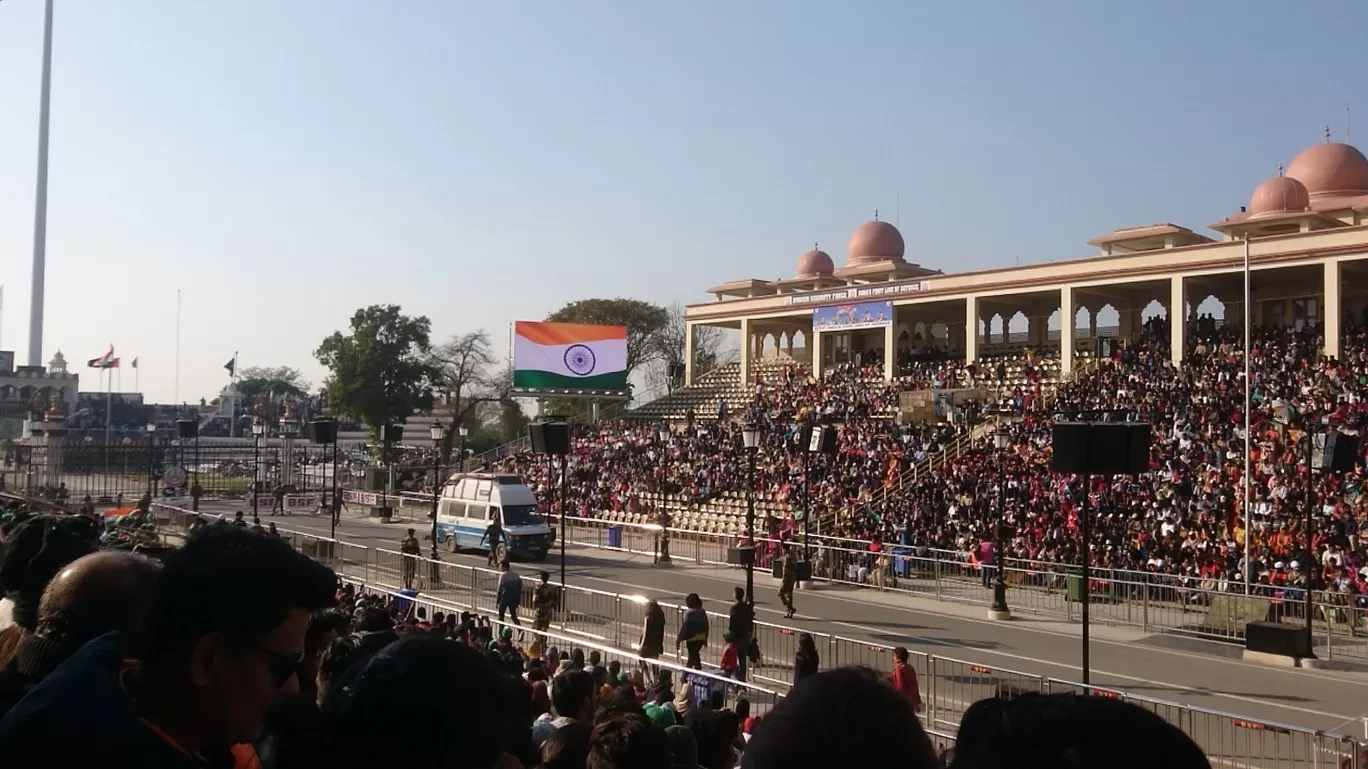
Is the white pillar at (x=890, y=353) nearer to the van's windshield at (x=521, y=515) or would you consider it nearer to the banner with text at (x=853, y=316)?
the banner with text at (x=853, y=316)

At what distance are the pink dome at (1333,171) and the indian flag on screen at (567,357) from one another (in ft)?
106

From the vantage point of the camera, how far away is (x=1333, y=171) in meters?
43.7

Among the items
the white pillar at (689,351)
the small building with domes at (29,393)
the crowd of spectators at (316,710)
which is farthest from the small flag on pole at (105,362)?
the crowd of spectators at (316,710)

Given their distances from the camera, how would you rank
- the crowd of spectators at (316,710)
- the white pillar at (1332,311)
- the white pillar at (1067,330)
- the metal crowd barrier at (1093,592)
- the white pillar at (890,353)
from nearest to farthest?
the crowd of spectators at (316,710) → the metal crowd barrier at (1093,592) → the white pillar at (1332,311) → the white pillar at (1067,330) → the white pillar at (890,353)

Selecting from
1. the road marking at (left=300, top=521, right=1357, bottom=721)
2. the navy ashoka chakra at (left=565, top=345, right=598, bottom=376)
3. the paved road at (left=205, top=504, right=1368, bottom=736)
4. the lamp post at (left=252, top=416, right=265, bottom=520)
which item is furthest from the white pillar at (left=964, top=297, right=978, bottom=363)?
the lamp post at (left=252, top=416, right=265, bottom=520)

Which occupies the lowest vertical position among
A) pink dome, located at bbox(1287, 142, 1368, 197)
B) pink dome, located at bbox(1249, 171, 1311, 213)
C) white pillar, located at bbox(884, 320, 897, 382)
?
white pillar, located at bbox(884, 320, 897, 382)

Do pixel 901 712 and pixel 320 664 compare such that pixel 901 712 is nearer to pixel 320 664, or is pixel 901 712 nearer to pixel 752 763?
pixel 752 763

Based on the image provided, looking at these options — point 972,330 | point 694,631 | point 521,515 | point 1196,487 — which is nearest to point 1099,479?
point 1196,487

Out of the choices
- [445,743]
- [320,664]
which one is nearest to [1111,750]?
[445,743]

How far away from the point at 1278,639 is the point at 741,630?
10.0 metres

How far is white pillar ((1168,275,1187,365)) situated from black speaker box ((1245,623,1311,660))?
690 inches

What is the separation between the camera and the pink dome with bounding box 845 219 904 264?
59.2 m

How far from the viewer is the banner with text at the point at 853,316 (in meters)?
44.8

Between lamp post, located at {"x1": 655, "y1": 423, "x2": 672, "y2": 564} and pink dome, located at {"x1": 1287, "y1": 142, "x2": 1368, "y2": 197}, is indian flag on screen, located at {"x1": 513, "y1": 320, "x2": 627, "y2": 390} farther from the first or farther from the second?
pink dome, located at {"x1": 1287, "y1": 142, "x2": 1368, "y2": 197}
